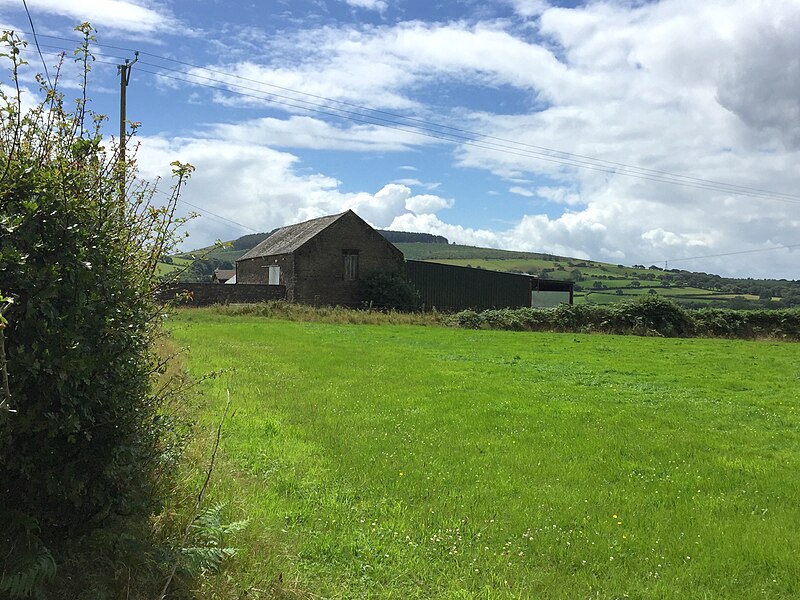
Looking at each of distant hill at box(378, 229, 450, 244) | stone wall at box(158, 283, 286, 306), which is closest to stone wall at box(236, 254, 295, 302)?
stone wall at box(158, 283, 286, 306)

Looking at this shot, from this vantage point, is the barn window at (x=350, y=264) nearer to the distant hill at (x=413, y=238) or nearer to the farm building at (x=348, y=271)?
the farm building at (x=348, y=271)

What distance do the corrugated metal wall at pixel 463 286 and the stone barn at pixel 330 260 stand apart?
8.41 ft

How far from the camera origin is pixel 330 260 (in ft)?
147

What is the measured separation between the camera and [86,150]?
4004 millimetres

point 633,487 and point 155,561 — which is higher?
point 155,561

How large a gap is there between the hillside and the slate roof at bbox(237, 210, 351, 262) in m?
4.00

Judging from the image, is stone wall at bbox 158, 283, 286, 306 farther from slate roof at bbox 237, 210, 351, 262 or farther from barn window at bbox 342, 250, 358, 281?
barn window at bbox 342, 250, 358, 281

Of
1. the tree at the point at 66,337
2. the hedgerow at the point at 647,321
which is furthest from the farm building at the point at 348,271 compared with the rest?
the tree at the point at 66,337

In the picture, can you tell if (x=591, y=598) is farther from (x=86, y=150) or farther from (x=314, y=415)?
(x=314, y=415)

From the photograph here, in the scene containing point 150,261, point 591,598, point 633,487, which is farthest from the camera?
point 633,487

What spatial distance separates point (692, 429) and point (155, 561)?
882 centimetres

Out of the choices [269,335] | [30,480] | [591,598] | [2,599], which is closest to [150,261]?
[30,480]

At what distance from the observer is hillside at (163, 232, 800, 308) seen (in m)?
53.5

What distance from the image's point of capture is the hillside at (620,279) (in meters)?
53.5
